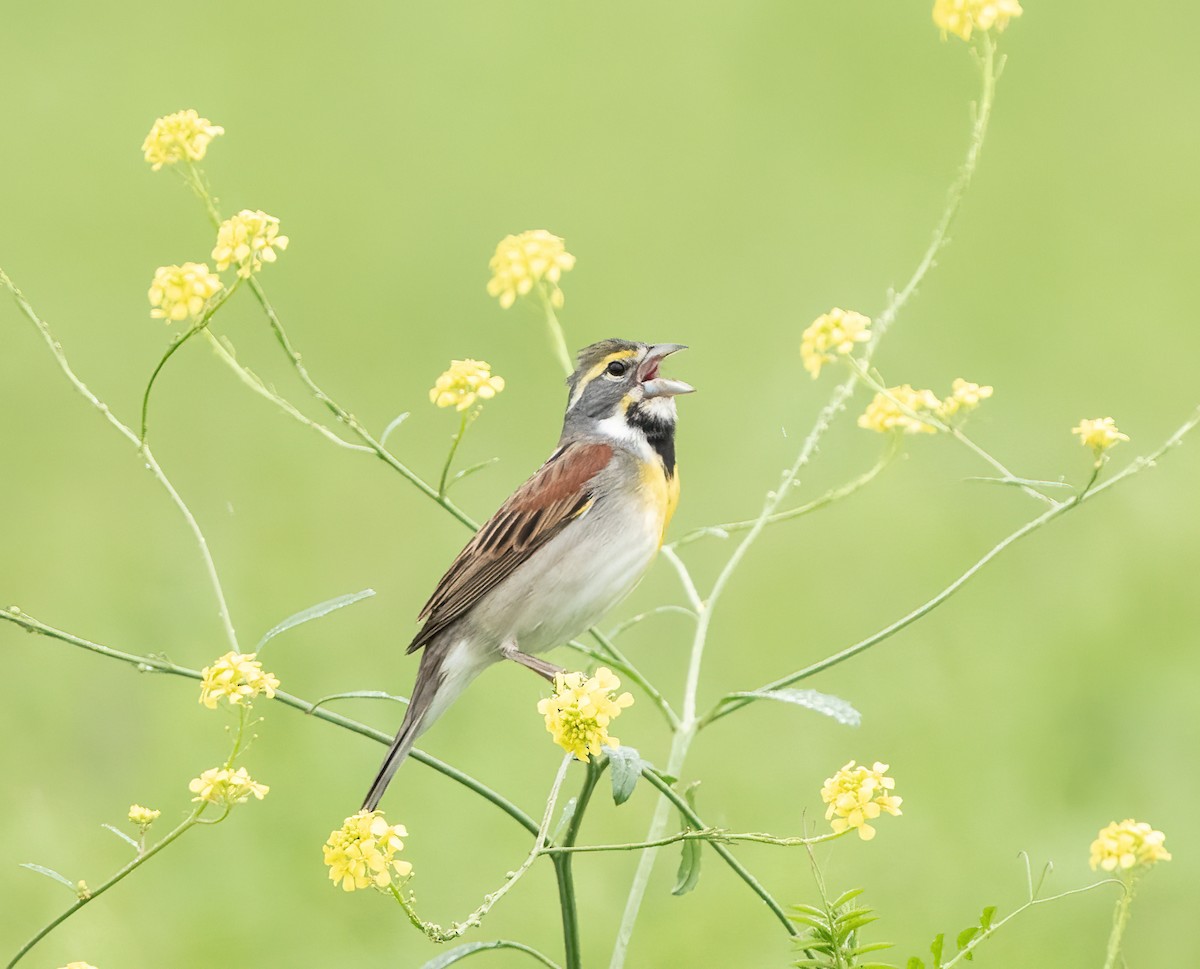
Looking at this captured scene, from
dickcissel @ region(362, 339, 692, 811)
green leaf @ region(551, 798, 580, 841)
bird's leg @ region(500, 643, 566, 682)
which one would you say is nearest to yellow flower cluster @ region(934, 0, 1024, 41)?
dickcissel @ region(362, 339, 692, 811)

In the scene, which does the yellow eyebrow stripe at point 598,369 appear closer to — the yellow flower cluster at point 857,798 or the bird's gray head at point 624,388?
the bird's gray head at point 624,388

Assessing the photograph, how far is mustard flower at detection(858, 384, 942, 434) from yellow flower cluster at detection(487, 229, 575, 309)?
0.65 metres

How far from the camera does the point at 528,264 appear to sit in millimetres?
3811

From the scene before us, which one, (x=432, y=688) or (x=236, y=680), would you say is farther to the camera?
(x=432, y=688)

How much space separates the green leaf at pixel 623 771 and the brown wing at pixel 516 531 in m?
0.88

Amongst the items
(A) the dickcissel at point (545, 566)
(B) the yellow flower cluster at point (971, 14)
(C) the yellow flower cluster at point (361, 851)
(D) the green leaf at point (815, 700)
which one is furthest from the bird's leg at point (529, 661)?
(B) the yellow flower cluster at point (971, 14)

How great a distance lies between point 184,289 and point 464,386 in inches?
20.2

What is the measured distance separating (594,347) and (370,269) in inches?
219

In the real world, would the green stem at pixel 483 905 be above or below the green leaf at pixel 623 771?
below

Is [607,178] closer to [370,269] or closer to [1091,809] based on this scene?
[370,269]

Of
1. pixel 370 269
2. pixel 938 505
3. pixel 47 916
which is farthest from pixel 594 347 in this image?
pixel 370 269


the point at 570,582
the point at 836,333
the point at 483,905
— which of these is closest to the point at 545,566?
the point at 570,582

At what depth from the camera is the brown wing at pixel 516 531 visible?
376 centimetres

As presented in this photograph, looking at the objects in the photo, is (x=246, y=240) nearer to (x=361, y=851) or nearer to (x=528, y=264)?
(x=528, y=264)
